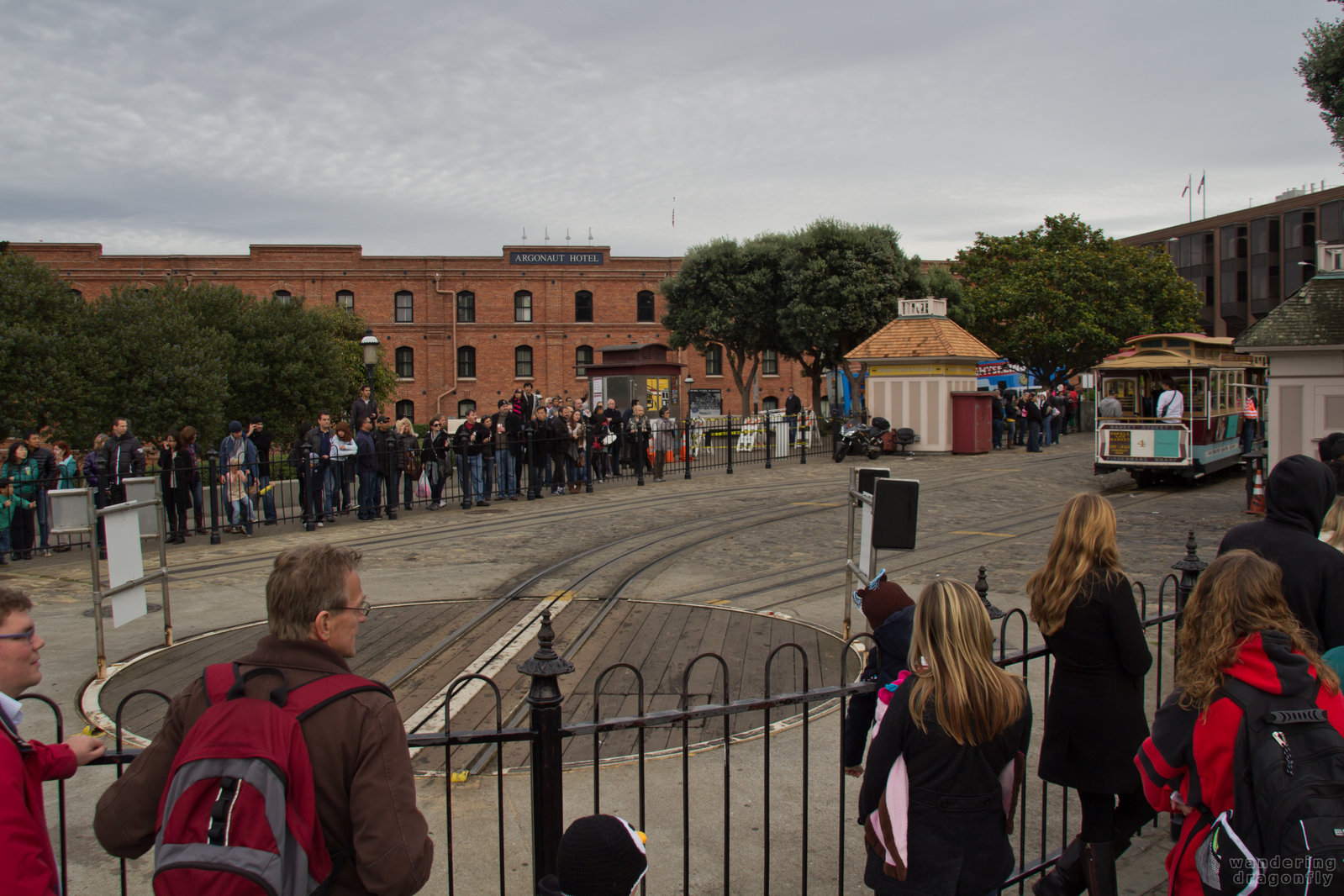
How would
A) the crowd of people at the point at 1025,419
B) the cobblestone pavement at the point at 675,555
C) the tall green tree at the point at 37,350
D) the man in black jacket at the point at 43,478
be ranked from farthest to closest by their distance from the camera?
the crowd of people at the point at 1025,419, the tall green tree at the point at 37,350, the man in black jacket at the point at 43,478, the cobblestone pavement at the point at 675,555

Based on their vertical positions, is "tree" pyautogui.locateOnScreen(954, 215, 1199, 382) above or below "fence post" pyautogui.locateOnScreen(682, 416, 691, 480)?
above

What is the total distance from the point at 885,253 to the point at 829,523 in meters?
25.1

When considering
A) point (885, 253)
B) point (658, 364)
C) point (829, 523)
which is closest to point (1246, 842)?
point (829, 523)

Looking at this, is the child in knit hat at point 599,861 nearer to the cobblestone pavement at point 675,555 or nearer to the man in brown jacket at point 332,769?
the man in brown jacket at point 332,769

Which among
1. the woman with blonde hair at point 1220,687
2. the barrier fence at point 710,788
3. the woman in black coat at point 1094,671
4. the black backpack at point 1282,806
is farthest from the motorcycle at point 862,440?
the black backpack at point 1282,806

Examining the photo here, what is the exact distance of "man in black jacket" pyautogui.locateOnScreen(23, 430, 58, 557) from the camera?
1231 cm

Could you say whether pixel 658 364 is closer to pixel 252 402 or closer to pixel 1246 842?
pixel 252 402

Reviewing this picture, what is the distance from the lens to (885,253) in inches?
1446

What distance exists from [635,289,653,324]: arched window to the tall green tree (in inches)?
1295

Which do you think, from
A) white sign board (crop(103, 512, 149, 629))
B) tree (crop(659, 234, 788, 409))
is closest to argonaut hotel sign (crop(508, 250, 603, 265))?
tree (crop(659, 234, 788, 409))

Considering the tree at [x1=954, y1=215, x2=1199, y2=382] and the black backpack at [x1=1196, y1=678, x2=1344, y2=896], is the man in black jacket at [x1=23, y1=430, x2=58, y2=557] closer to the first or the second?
the black backpack at [x1=1196, y1=678, x2=1344, y2=896]

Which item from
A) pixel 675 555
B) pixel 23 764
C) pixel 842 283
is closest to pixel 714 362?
pixel 842 283

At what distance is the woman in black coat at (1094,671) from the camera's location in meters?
3.58

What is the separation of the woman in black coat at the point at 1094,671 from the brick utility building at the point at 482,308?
45.1 metres
